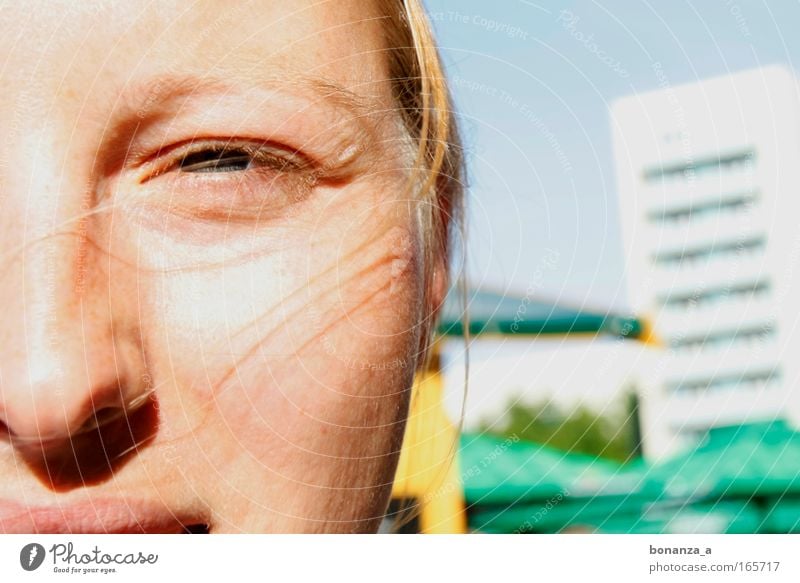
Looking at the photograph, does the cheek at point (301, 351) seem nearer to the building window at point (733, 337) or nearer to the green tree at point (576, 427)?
the building window at point (733, 337)

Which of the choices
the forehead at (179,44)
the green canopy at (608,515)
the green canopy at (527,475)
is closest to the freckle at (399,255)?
the forehead at (179,44)

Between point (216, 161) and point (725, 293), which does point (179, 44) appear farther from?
point (725, 293)

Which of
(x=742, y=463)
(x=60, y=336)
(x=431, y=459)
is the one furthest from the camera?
(x=742, y=463)

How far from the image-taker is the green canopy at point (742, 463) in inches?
60.8

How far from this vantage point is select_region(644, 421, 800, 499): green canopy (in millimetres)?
1545

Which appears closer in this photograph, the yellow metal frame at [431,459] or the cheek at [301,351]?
the cheek at [301,351]

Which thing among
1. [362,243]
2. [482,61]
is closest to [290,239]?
[362,243]

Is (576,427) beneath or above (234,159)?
beneath

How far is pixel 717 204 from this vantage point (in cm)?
86

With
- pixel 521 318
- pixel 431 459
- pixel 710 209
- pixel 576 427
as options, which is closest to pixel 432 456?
pixel 431 459
